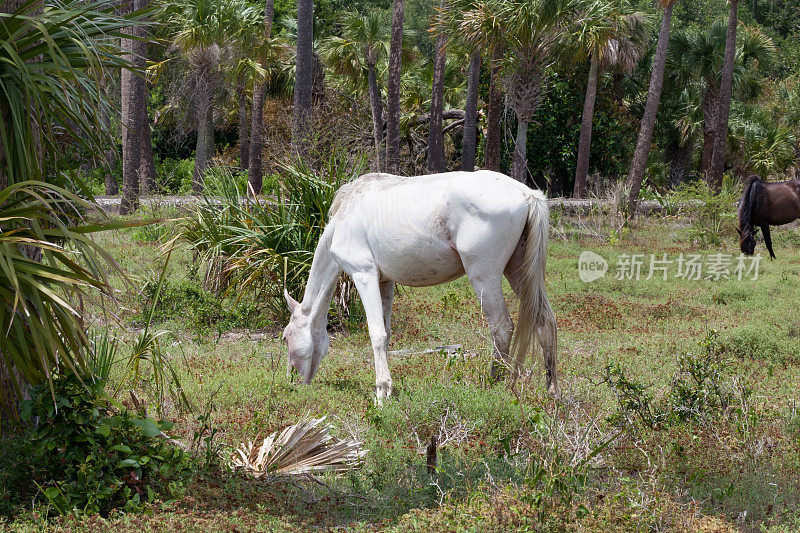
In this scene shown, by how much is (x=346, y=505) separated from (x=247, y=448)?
90cm

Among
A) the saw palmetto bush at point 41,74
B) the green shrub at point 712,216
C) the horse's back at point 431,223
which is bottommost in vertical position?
the green shrub at point 712,216

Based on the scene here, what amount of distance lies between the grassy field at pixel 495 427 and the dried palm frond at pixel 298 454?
134 mm

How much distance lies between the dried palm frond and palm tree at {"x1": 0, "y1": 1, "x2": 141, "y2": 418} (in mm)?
1245

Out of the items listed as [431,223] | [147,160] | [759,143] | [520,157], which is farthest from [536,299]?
[759,143]

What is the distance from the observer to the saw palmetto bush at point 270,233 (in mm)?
9531

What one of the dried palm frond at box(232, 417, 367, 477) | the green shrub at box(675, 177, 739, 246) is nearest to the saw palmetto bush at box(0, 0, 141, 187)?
the dried palm frond at box(232, 417, 367, 477)

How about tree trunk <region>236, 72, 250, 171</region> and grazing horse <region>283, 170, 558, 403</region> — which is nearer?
grazing horse <region>283, 170, 558, 403</region>

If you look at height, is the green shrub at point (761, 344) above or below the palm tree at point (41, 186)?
below

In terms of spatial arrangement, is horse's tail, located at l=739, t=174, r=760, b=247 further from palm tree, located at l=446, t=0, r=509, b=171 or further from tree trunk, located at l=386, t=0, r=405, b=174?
tree trunk, located at l=386, t=0, r=405, b=174

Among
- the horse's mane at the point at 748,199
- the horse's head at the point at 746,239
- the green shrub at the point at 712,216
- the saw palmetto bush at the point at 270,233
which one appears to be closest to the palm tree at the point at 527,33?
the green shrub at the point at 712,216

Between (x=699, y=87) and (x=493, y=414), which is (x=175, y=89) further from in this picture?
(x=493, y=414)

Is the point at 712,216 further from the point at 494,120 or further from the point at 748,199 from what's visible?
the point at 748,199

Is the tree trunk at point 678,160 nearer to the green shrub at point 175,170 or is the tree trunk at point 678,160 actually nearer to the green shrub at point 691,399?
the green shrub at point 175,170

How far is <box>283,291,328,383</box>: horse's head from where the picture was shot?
283 inches
